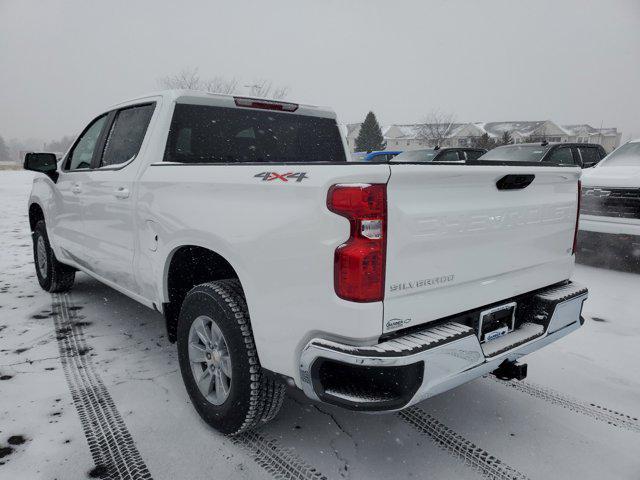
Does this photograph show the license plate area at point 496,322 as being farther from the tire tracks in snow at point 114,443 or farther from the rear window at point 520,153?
the rear window at point 520,153

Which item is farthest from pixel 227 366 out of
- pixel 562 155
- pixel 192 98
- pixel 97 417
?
pixel 562 155

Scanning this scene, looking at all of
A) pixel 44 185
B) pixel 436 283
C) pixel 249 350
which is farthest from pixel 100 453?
pixel 44 185

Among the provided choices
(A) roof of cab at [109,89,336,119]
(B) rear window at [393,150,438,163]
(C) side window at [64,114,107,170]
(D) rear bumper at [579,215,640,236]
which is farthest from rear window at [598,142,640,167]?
(C) side window at [64,114,107,170]

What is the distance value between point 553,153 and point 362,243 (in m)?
9.07

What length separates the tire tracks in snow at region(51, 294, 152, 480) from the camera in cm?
228

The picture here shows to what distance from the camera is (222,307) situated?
2.30 meters

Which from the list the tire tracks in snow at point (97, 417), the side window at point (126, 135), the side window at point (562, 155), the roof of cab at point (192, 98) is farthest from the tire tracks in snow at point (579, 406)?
the side window at point (562, 155)

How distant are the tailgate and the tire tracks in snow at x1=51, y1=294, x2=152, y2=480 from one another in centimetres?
153

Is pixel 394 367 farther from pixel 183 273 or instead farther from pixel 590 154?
pixel 590 154

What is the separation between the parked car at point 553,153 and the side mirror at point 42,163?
760cm

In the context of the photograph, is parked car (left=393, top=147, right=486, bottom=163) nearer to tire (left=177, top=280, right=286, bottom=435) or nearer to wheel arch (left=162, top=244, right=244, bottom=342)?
wheel arch (left=162, top=244, right=244, bottom=342)

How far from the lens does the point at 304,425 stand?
8.78ft

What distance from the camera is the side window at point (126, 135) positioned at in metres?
3.30

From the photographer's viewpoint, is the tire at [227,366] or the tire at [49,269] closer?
the tire at [227,366]
